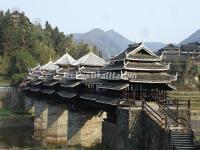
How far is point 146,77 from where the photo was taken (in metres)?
33.2

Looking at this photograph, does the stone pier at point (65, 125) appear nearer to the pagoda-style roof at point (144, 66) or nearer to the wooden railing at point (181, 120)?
the pagoda-style roof at point (144, 66)

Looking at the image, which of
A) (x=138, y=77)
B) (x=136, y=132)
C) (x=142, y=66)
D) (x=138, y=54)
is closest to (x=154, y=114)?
(x=136, y=132)

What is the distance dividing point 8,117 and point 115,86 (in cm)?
4124

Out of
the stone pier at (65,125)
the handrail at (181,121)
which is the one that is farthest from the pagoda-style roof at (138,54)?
the stone pier at (65,125)

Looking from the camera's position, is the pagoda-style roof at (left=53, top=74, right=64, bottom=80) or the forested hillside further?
the forested hillside

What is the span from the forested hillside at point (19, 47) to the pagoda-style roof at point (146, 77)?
6905 centimetres

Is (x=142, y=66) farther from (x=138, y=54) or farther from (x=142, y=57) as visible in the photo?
(x=138, y=54)

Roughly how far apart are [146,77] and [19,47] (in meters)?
84.2

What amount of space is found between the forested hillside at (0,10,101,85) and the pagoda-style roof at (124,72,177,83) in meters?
69.0

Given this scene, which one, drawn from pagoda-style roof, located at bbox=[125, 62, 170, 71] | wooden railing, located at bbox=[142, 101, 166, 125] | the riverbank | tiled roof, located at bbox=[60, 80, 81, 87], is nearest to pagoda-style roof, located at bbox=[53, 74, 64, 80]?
tiled roof, located at bbox=[60, 80, 81, 87]

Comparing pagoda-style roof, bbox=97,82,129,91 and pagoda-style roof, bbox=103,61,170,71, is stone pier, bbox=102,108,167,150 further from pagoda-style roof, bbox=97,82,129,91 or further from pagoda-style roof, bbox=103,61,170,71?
pagoda-style roof, bbox=103,61,170,71

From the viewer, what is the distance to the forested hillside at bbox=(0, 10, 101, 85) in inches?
4131

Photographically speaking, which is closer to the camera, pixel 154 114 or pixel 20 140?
pixel 154 114

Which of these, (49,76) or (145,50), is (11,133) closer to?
(49,76)
